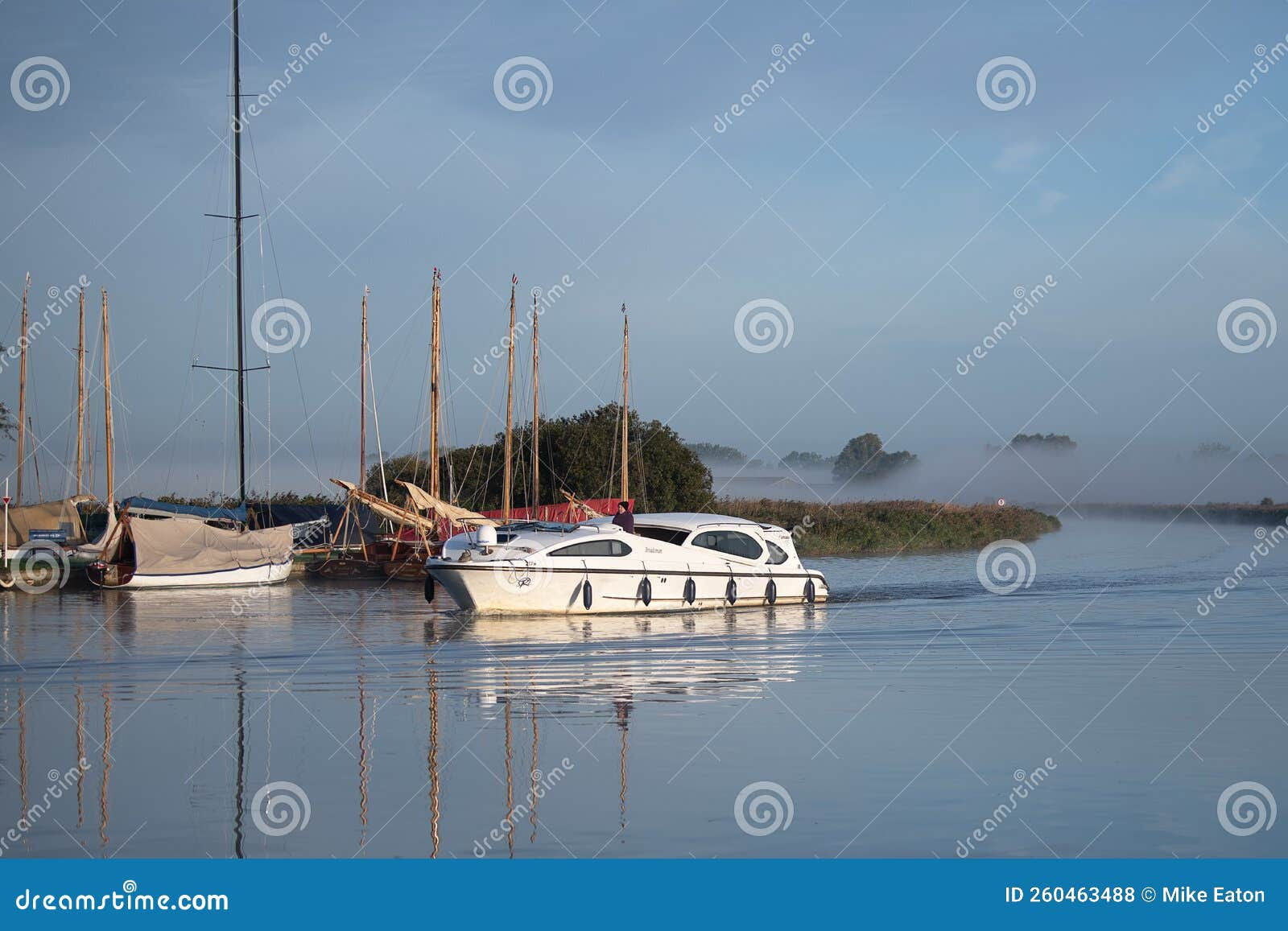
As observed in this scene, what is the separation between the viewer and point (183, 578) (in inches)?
1453

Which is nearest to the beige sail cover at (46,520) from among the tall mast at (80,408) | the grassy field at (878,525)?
the tall mast at (80,408)

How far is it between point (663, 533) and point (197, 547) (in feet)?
47.2

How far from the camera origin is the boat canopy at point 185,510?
132 ft

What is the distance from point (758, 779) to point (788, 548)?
20.5 meters

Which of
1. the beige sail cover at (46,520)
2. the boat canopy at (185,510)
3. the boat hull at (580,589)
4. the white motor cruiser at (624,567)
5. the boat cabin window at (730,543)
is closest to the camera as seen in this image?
the boat hull at (580,589)

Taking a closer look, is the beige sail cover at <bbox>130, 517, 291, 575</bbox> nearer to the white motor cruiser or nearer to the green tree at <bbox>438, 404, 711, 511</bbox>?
the white motor cruiser

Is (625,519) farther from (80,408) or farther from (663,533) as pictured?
(80,408)

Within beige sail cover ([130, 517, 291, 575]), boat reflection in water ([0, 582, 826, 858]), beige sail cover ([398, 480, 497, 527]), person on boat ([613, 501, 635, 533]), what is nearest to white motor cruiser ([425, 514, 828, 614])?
person on boat ([613, 501, 635, 533])

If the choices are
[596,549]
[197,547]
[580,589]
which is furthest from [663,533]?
[197,547]

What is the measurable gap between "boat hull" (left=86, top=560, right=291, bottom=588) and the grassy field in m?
26.3

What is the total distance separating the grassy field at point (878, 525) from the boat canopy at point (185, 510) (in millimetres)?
24336

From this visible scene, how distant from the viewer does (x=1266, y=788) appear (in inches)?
432

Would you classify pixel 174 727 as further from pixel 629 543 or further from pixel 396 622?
pixel 629 543

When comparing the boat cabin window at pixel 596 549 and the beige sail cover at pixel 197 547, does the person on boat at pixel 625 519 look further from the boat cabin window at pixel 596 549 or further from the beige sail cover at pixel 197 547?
the beige sail cover at pixel 197 547
